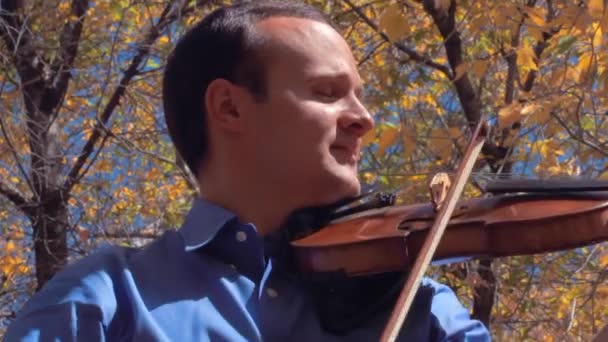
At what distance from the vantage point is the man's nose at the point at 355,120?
189cm

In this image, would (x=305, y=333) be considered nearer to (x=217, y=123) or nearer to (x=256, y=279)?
(x=256, y=279)

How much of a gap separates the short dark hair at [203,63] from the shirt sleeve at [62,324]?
48 cm

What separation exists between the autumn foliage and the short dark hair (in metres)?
1.70

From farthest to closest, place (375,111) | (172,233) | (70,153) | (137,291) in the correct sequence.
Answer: (70,153) < (375,111) < (172,233) < (137,291)

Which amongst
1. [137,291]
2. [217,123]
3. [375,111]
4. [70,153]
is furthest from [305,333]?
[70,153]

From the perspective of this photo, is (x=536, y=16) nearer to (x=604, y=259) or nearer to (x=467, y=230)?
(x=604, y=259)

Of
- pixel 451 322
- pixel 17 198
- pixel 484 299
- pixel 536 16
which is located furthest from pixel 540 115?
pixel 17 198

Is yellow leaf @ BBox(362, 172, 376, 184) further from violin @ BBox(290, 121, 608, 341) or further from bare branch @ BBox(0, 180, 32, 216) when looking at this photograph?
violin @ BBox(290, 121, 608, 341)

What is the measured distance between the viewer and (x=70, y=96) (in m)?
4.92

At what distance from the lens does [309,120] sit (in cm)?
185

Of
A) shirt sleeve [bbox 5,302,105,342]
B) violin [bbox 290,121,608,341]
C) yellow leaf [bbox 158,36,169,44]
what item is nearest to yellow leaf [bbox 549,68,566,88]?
yellow leaf [bbox 158,36,169,44]

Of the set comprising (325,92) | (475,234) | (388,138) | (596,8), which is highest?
(325,92)

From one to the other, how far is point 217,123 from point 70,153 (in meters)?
3.01

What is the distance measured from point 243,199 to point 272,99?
18 cm
